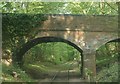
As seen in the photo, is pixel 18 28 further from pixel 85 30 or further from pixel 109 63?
pixel 109 63

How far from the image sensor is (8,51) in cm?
2077

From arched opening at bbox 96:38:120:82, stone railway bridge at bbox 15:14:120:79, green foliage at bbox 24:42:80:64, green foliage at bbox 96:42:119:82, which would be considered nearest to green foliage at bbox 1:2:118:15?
arched opening at bbox 96:38:120:82

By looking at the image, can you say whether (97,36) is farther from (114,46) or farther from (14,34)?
(114,46)

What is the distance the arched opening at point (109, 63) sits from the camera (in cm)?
1783

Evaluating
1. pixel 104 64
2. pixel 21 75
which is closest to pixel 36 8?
pixel 104 64

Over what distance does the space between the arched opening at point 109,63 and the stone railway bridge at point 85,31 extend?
1122 mm

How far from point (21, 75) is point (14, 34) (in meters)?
3.64

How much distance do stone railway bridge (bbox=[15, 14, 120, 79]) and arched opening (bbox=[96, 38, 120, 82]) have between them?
112 centimetres

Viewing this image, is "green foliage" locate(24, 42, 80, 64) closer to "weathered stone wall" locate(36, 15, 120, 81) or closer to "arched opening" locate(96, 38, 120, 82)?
"arched opening" locate(96, 38, 120, 82)

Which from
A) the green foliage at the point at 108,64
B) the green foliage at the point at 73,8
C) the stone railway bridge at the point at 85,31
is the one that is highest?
the green foliage at the point at 73,8

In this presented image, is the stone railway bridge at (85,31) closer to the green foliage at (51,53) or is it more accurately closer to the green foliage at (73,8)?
the green foliage at (73,8)

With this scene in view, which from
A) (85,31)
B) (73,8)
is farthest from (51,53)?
(85,31)

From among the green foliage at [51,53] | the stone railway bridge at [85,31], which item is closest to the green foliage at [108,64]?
the stone railway bridge at [85,31]

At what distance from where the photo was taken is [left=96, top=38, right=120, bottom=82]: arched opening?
58.5ft
